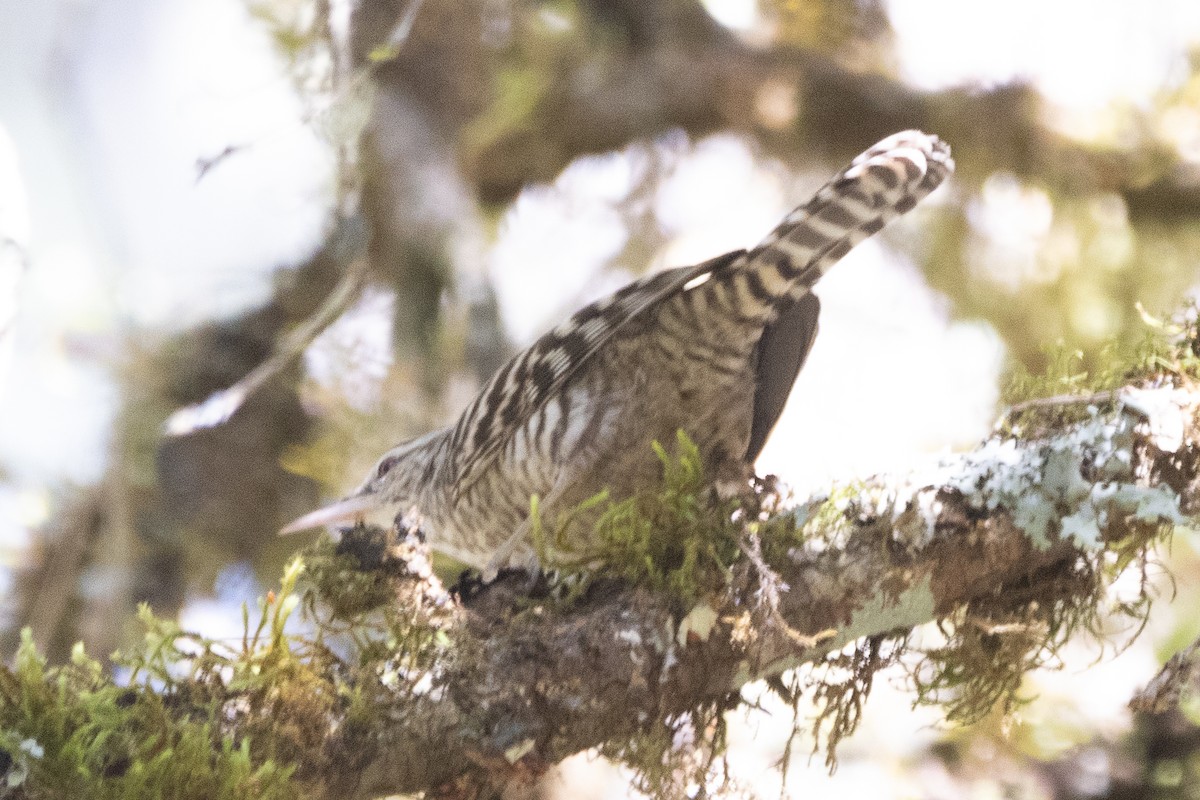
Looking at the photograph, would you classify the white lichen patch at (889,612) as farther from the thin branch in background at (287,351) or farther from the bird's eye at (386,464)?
the thin branch in background at (287,351)

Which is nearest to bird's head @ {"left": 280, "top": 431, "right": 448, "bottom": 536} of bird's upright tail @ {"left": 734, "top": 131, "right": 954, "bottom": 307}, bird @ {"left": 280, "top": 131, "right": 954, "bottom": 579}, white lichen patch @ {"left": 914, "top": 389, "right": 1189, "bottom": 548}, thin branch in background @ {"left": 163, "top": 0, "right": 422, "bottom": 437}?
bird @ {"left": 280, "top": 131, "right": 954, "bottom": 579}

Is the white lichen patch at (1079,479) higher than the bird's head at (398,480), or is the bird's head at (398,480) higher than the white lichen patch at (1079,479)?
the bird's head at (398,480)

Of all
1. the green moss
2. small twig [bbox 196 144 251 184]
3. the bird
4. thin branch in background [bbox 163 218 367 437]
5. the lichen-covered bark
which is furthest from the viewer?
thin branch in background [bbox 163 218 367 437]

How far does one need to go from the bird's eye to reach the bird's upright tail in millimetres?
1376

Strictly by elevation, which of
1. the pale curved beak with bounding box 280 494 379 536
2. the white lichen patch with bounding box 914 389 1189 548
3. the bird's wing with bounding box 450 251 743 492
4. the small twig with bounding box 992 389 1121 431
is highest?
the pale curved beak with bounding box 280 494 379 536

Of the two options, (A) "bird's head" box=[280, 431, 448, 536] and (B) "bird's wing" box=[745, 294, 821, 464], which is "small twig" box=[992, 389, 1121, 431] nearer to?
(B) "bird's wing" box=[745, 294, 821, 464]

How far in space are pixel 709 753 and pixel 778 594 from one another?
0.33 meters

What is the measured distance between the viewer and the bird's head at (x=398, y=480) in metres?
2.59

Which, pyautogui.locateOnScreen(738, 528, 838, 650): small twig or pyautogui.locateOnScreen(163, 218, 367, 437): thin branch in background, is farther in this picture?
pyautogui.locateOnScreen(163, 218, 367, 437): thin branch in background

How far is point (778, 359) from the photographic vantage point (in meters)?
2.19

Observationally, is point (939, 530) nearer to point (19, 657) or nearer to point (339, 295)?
point (19, 657)

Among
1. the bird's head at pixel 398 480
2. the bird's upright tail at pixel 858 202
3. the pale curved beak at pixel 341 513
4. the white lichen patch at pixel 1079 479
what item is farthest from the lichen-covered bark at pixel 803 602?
the bird's head at pixel 398 480

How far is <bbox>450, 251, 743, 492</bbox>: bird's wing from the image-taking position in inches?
77.5

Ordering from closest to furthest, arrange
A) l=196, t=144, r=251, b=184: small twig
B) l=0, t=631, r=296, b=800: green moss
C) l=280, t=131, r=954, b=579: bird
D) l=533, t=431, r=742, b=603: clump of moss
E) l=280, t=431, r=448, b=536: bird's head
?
l=0, t=631, r=296, b=800: green moss
l=533, t=431, r=742, b=603: clump of moss
l=280, t=131, r=954, b=579: bird
l=196, t=144, r=251, b=184: small twig
l=280, t=431, r=448, b=536: bird's head
